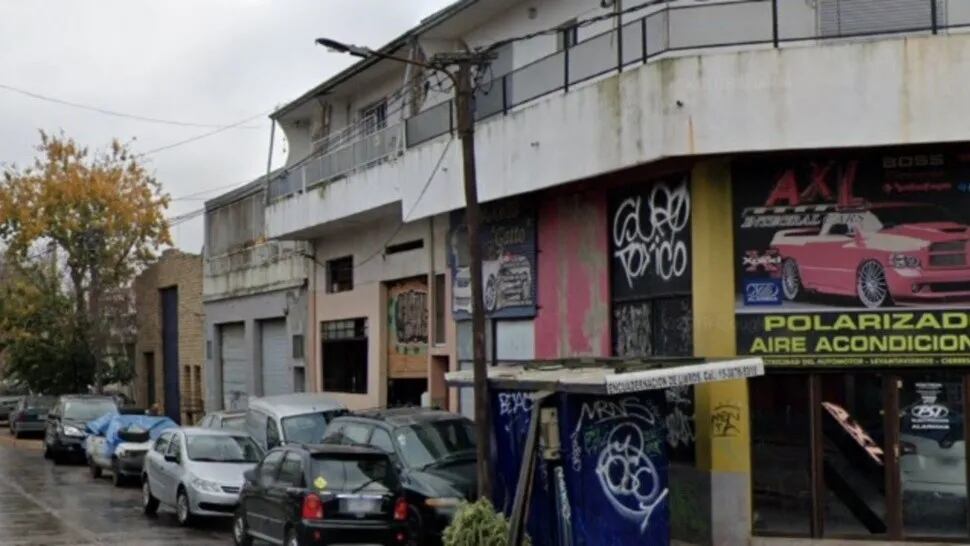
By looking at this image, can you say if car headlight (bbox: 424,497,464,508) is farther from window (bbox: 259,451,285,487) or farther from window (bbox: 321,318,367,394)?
window (bbox: 321,318,367,394)

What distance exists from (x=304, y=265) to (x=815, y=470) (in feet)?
65.3

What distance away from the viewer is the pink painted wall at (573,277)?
20094 mm

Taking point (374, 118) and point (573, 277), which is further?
point (374, 118)

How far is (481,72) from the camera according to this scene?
2261cm

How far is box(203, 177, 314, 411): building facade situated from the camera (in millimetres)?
35219

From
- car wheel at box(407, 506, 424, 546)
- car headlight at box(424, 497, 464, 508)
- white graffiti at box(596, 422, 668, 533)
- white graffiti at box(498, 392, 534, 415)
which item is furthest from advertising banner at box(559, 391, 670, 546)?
car wheel at box(407, 506, 424, 546)

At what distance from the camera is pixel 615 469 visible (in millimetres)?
14852

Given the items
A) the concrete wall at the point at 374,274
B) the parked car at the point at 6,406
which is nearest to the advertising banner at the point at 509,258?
the concrete wall at the point at 374,274

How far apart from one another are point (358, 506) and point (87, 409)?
23.9 meters

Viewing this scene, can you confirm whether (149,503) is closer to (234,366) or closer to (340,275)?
(340,275)

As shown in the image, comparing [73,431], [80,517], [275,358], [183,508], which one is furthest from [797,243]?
[73,431]

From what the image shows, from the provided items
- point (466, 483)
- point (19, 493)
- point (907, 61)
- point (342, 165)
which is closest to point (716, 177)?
point (907, 61)

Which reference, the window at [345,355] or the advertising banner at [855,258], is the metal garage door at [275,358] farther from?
the advertising banner at [855,258]

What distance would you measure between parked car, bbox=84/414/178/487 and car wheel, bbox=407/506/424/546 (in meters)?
12.5
